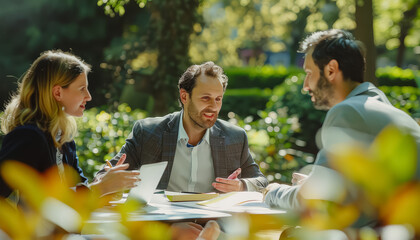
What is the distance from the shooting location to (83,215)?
1.03m

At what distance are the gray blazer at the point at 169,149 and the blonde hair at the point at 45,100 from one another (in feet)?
2.98

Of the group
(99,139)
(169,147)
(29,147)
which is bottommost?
(99,139)

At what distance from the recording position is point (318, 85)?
2996mm

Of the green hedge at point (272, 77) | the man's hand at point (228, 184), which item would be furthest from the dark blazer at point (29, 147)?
the green hedge at point (272, 77)

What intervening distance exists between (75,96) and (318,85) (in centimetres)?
137

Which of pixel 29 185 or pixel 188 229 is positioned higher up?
pixel 29 185

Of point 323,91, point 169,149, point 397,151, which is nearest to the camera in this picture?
point 397,151

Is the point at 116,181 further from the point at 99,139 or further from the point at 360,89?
the point at 99,139

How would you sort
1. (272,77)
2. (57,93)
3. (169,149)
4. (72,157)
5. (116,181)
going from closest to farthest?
(116,181), (57,93), (72,157), (169,149), (272,77)

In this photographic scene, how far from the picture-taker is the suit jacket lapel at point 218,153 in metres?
3.77

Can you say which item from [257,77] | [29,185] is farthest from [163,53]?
[257,77]

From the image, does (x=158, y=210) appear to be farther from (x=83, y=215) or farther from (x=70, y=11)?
(x=70, y=11)

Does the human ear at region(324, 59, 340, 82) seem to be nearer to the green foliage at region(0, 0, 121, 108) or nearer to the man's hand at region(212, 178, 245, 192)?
the man's hand at region(212, 178, 245, 192)

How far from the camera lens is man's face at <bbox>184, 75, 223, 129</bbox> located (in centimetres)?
383
